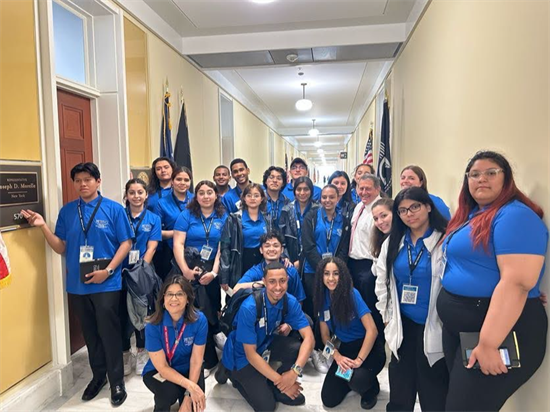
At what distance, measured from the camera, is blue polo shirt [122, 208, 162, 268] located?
268 centimetres

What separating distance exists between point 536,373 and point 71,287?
2478 mm

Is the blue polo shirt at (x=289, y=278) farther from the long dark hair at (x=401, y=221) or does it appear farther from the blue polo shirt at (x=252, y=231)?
the long dark hair at (x=401, y=221)

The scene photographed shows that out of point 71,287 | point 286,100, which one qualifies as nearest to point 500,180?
point 71,287

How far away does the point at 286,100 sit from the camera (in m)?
8.45

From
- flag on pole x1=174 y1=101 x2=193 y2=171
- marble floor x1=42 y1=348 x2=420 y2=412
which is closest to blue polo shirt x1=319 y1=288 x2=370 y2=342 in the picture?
marble floor x1=42 y1=348 x2=420 y2=412

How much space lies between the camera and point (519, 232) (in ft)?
4.36

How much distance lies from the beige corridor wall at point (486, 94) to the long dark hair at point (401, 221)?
0.37 metres

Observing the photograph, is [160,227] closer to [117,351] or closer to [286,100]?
[117,351]

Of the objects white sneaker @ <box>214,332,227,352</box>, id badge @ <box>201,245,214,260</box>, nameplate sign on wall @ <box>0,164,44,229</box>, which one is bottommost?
white sneaker @ <box>214,332,227,352</box>

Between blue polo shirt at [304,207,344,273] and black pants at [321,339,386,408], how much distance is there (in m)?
0.64

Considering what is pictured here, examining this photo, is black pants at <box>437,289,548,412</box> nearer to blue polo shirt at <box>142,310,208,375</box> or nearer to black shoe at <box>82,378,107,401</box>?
blue polo shirt at <box>142,310,208,375</box>

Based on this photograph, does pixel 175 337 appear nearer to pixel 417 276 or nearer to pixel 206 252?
pixel 206 252

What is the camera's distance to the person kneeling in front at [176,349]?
2.10 meters

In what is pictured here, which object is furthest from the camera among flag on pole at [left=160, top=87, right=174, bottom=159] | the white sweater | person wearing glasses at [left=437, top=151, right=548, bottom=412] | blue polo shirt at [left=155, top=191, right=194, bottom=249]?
flag on pole at [left=160, top=87, right=174, bottom=159]
